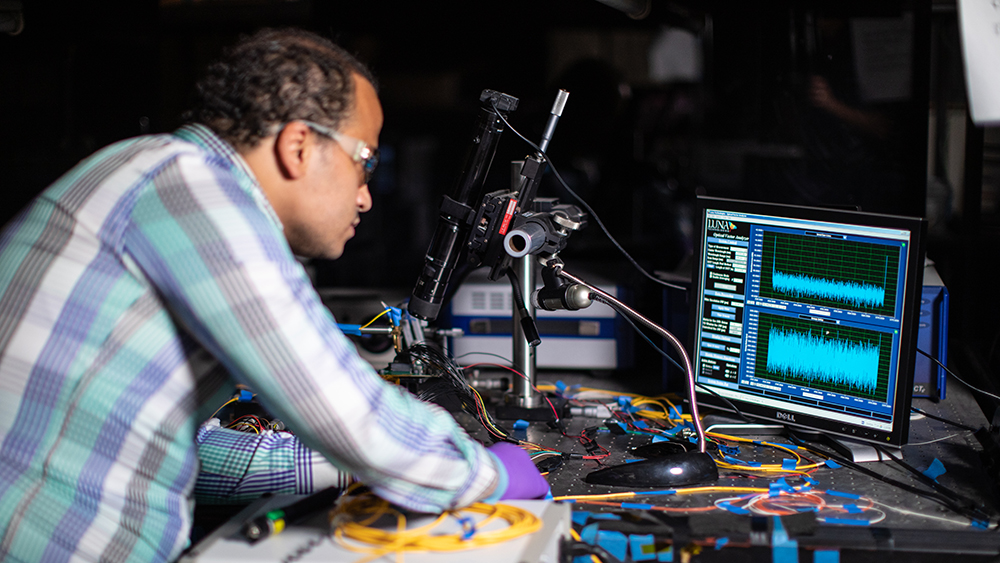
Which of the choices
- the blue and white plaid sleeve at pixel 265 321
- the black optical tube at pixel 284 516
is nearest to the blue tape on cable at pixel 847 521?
the blue and white plaid sleeve at pixel 265 321

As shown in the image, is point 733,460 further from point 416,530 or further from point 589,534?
point 416,530

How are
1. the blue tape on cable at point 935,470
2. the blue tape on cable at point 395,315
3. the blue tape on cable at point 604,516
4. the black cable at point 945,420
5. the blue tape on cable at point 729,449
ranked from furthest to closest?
the blue tape on cable at point 395,315 → the black cable at point 945,420 → the blue tape on cable at point 729,449 → the blue tape on cable at point 935,470 → the blue tape on cable at point 604,516

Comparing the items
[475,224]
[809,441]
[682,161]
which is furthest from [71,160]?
[809,441]

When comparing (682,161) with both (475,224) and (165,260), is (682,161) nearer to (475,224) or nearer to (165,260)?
(475,224)

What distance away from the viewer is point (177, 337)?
0.99 meters

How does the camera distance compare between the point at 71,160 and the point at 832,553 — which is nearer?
the point at 832,553

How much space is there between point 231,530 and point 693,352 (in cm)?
93

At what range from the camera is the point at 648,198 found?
330 centimetres

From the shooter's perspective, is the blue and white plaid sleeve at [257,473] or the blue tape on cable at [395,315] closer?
the blue and white plaid sleeve at [257,473]

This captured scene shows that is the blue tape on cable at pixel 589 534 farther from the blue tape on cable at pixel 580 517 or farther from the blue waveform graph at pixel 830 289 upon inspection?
the blue waveform graph at pixel 830 289

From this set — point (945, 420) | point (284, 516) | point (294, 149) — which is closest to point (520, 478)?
point (284, 516)

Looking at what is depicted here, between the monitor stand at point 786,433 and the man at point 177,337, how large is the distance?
67cm

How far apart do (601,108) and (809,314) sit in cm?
195

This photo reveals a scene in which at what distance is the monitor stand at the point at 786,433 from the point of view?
145 centimetres
